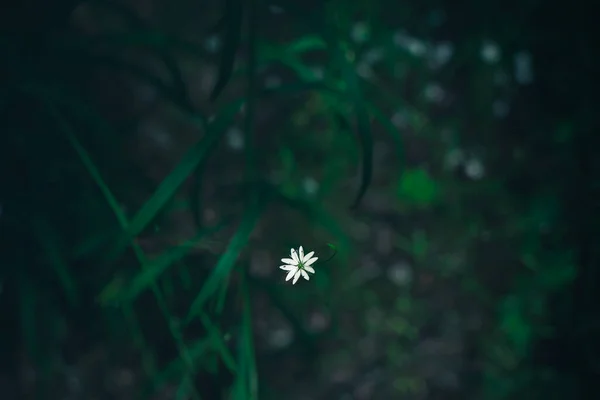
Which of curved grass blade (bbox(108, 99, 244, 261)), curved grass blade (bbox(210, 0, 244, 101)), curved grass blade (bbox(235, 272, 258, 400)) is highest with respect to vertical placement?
curved grass blade (bbox(210, 0, 244, 101))

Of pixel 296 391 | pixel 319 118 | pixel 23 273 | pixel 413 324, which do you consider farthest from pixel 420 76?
pixel 23 273

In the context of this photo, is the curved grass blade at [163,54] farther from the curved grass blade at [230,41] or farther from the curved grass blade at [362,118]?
the curved grass blade at [362,118]

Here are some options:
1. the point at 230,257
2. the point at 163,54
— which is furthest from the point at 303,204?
the point at 163,54

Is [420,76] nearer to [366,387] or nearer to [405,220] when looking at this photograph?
[405,220]

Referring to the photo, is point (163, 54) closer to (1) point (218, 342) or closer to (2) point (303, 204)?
(2) point (303, 204)

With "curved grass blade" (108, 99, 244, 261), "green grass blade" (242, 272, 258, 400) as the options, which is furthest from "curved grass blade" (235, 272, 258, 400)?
"curved grass blade" (108, 99, 244, 261)

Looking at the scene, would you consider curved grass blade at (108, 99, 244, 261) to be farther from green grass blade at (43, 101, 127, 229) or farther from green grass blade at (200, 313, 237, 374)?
green grass blade at (200, 313, 237, 374)

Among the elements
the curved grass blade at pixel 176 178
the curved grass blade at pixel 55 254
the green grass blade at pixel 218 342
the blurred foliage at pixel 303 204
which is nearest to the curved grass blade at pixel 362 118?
the blurred foliage at pixel 303 204
